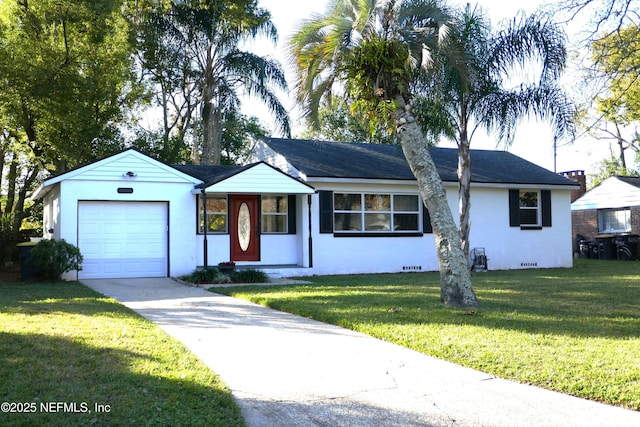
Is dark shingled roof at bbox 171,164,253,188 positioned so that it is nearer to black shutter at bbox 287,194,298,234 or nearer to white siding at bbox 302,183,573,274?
black shutter at bbox 287,194,298,234

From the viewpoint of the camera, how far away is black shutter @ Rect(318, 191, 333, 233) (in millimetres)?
17391

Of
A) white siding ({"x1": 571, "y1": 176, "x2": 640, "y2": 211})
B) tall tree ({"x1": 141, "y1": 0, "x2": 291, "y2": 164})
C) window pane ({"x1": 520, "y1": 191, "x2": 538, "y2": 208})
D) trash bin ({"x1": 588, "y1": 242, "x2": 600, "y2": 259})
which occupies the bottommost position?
trash bin ({"x1": 588, "y1": 242, "x2": 600, "y2": 259})

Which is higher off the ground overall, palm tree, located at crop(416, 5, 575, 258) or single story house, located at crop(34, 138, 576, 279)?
palm tree, located at crop(416, 5, 575, 258)

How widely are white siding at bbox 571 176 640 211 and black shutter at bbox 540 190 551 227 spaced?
7145 mm

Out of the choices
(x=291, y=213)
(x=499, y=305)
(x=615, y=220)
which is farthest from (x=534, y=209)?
(x=499, y=305)

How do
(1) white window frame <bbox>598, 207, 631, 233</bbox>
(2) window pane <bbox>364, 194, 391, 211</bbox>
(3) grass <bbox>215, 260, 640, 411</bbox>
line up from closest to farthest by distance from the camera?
(3) grass <bbox>215, 260, 640, 411</bbox> → (2) window pane <bbox>364, 194, 391, 211</bbox> → (1) white window frame <bbox>598, 207, 631, 233</bbox>

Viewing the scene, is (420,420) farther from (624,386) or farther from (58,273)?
(58,273)

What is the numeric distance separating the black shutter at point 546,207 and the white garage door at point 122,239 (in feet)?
42.6

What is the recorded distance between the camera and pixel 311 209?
17312mm

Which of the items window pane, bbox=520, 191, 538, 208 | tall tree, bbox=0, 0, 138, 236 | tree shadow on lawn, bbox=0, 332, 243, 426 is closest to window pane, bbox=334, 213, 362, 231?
window pane, bbox=520, 191, 538, 208

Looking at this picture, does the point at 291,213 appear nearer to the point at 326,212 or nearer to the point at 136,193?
the point at 326,212

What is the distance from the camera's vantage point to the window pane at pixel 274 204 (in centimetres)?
1752

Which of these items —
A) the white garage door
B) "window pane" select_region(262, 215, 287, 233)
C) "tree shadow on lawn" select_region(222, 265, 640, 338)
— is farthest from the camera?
"window pane" select_region(262, 215, 287, 233)

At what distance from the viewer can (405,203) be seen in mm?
18797
